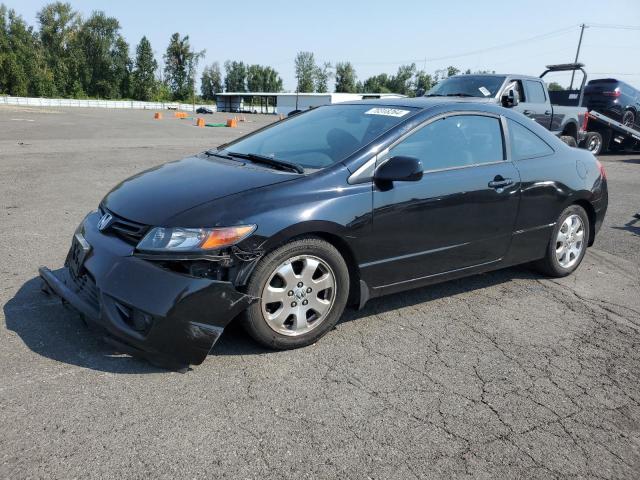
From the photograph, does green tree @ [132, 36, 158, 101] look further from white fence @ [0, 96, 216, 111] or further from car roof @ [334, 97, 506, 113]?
car roof @ [334, 97, 506, 113]

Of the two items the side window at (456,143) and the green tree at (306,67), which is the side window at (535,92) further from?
the green tree at (306,67)

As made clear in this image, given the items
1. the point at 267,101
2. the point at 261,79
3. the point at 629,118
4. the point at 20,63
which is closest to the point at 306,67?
the point at 261,79

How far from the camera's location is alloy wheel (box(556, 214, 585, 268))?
4.81m

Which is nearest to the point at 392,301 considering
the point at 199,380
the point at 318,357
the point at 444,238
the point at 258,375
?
the point at 444,238

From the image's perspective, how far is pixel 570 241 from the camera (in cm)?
490

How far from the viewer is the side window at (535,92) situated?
455 inches

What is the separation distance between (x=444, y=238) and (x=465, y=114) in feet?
3.42

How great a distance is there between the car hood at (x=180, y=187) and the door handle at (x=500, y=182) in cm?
167

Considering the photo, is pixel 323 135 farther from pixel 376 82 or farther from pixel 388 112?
pixel 376 82

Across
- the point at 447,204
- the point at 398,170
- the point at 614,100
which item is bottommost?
the point at 447,204

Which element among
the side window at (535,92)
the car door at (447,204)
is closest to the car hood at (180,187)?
the car door at (447,204)

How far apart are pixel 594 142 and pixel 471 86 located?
807cm

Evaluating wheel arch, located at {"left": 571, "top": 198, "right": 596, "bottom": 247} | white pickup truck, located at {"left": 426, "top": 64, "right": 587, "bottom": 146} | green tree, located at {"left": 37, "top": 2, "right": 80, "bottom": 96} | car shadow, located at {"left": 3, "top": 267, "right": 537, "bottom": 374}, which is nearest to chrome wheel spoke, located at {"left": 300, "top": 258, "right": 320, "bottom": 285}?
car shadow, located at {"left": 3, "top": 267, "right": 537, "bottom": 374}

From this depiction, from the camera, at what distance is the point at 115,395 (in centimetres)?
266
